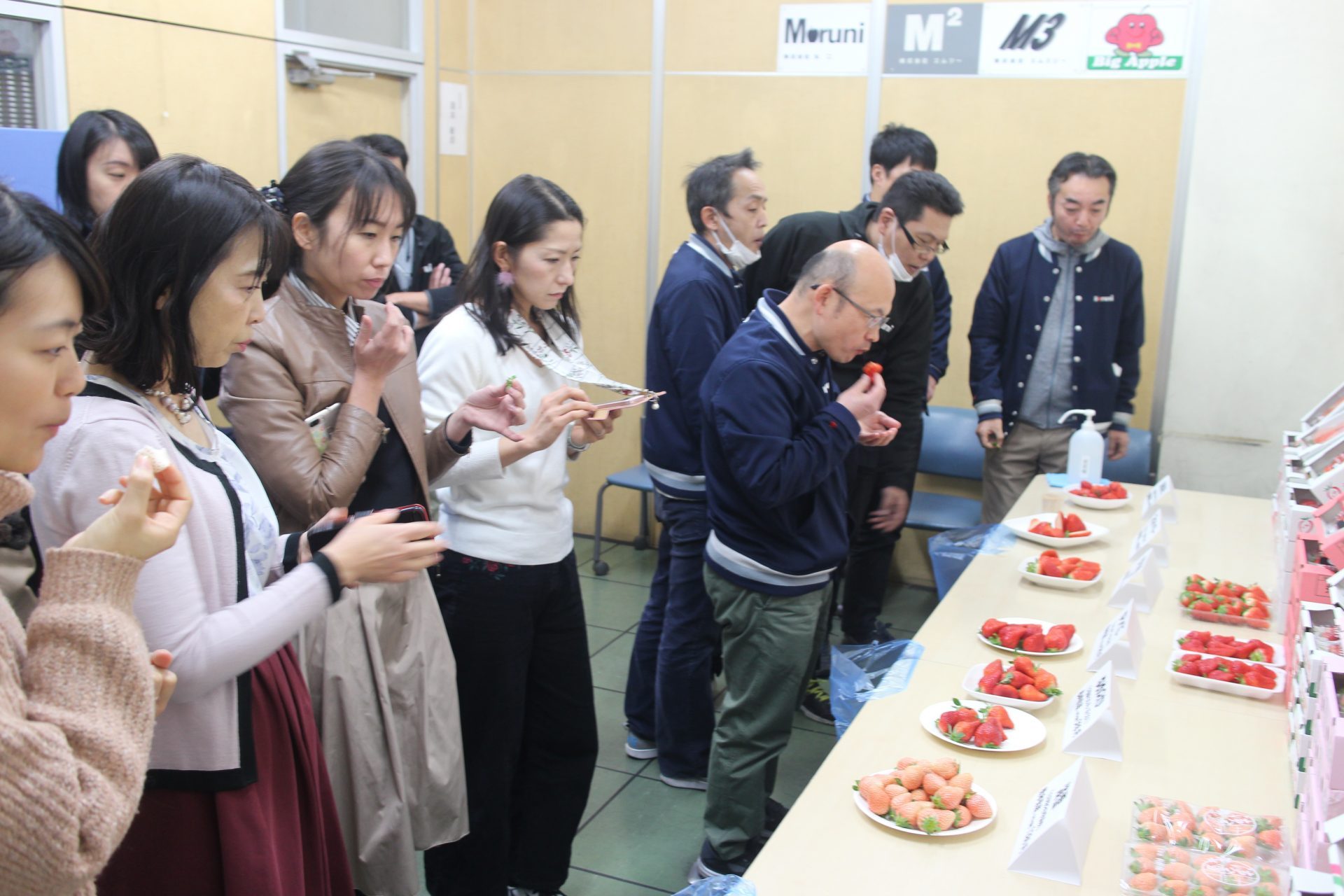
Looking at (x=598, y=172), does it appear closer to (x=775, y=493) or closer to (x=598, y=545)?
(x=598, y=545)

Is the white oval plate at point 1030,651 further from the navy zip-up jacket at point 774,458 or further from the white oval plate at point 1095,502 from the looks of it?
the white oval plate at point 1095,502

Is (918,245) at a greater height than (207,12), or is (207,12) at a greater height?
(207,12)

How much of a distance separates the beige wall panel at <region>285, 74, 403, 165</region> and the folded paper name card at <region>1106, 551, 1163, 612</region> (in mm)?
3112

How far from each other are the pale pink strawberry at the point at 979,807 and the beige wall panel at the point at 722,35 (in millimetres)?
3708

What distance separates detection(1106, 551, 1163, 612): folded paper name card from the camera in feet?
8.16

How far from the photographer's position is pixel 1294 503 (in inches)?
95.7

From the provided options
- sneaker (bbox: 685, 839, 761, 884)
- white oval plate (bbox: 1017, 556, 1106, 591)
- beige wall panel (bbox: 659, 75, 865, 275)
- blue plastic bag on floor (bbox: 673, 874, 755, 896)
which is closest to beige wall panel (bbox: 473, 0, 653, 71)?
beige wall panel (bbox: 659, 75, 865, 275)

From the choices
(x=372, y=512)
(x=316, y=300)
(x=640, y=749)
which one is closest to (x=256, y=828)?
(x=372, y=512)

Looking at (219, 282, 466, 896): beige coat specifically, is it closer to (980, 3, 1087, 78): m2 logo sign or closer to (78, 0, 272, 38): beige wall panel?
Result: (78, 0, 272, 38): beige wall panel

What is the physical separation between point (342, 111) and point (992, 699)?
358 cm

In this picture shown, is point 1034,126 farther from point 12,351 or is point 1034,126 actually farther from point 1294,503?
point 12,351

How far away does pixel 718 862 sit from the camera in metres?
2.48

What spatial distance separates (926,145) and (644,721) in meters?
2.19

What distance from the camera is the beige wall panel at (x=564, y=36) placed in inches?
192
